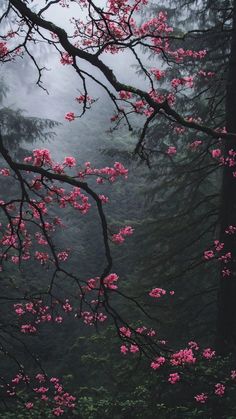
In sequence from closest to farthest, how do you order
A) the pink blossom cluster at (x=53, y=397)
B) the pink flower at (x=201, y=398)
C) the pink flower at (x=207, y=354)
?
the pink flower at (x=201, y=398), the pink flower at (x=207, y=354), the pink blossom cluster at (x=53, y=397)

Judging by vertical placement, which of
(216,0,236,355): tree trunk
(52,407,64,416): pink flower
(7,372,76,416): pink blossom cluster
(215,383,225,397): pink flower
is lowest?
(215,383,225,397): pink flower

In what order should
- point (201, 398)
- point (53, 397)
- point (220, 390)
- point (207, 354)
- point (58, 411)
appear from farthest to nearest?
point (53, 397), point (58, 411), point (207, 354), point (201, 398), point (220, 390)

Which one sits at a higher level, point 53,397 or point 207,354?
point 53,397

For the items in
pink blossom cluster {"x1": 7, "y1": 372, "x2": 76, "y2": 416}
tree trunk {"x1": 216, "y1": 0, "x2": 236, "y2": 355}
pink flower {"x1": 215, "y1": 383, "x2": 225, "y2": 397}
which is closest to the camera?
pink flower {"x1": 215, "y1": 383, "x2": 225, "y2": 397}

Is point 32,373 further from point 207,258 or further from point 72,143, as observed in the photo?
point 72,143

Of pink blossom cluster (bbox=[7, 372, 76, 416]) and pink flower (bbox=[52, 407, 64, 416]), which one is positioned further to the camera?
pink flower (bbox=[52, 407, 64, 416])

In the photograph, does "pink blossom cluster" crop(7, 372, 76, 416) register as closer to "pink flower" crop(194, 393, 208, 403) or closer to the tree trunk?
"pink flower" crop(194, 393, 208, 403)

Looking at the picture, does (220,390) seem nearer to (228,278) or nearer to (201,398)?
(201,398)

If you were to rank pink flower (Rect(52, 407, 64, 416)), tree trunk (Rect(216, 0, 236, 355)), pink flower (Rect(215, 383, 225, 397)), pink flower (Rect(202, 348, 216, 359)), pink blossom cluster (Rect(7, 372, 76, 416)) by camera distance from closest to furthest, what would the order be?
pink flower (Rect(215, 383, 225, 397)) → pink flower (Rect(202, 348, 216, 359)) → pink blossom cluster (Rect(7, 372, 76, 416)) → pink flower (Rect(52, 407, 64, 416)) → tree trunk (Rect(216, 0, 236, 355))

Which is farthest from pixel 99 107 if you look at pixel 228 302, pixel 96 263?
pixel 228 302

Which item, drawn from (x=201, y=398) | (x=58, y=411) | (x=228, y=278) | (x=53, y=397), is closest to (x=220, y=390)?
(x=201, y=398)

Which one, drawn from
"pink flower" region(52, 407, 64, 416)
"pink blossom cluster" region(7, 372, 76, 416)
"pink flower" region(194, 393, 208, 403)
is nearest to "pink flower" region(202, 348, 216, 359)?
"pink flower" region(194, 393, 208, 403)

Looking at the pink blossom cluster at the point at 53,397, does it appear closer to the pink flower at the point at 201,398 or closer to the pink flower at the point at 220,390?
the pink flower at the point at 201,398

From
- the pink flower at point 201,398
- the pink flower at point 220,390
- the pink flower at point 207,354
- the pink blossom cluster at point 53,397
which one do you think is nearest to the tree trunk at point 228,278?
the pink flower at point 207,354
